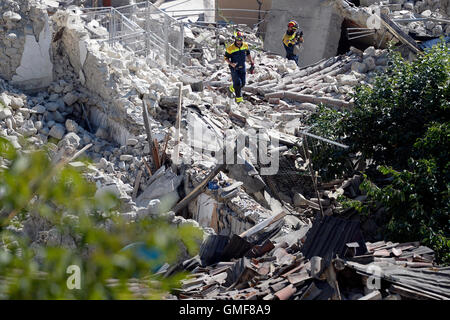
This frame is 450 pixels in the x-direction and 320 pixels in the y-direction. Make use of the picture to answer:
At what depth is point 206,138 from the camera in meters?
12.4

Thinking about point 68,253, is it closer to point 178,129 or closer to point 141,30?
point 178,129

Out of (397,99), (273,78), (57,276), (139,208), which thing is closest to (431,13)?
(273,78)

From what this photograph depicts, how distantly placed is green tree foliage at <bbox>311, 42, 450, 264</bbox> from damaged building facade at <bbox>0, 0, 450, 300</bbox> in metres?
0.58

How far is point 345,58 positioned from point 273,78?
2.17 meters

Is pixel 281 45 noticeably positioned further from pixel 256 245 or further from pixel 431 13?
pixel 256 245

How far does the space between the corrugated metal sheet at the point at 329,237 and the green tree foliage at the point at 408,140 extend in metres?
0.76

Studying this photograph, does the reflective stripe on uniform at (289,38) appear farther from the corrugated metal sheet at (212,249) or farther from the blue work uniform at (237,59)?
the corrugated metal sheet at (212,249)

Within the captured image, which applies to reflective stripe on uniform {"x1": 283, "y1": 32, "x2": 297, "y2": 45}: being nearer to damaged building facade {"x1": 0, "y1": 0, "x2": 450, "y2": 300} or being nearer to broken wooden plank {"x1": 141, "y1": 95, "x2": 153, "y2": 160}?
damaged building facade {"x1": 0, "y1": 0, "x2": 450, "y2": 300}

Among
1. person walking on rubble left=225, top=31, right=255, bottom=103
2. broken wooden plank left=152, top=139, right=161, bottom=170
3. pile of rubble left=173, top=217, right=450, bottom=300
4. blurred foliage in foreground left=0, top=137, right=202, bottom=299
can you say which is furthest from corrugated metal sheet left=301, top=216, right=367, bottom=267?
person walking on rubble left=225, top=31, right=255, bottom=103

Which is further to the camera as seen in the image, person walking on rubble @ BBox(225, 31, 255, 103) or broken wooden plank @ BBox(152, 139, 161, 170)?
person walking on rubble @ BBox(225, 31, 255, 103)

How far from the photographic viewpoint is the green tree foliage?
9.13m

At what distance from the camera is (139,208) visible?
10.1 m

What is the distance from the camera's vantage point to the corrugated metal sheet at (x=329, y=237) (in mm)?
8555
